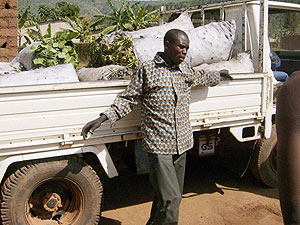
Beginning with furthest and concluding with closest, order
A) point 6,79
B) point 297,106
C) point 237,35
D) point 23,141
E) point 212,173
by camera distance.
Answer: point 212,173, point 237,35, point 6,79, point 23,141, point 297,106

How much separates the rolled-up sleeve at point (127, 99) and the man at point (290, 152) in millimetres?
1897

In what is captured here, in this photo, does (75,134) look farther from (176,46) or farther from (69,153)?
(176,46)

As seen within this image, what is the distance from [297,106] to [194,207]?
9.72ft

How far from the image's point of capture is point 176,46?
2963 mm

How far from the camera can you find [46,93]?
290 centimetres

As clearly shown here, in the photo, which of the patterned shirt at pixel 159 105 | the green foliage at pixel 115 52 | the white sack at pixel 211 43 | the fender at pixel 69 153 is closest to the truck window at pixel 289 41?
the white sack at pixel 211 43

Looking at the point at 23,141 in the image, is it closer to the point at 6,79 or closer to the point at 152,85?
the point at 6,79

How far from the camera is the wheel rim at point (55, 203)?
3.15 metres

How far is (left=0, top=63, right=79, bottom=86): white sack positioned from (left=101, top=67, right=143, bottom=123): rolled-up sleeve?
1.69 feet

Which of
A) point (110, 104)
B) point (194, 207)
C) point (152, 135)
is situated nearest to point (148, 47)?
point (110, 104)

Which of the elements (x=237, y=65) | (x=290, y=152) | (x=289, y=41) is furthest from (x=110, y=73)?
(x=289, y=41)

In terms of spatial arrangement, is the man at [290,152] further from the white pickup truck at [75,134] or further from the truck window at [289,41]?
the truck window at [289,41]

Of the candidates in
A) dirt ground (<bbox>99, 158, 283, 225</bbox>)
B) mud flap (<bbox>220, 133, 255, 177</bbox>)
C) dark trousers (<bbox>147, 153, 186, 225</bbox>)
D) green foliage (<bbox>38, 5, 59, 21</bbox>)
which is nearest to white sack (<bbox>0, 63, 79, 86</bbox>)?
dark trousers (<bbox>147, 153, 186, 225</bbox>)

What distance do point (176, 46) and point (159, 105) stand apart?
479mm
